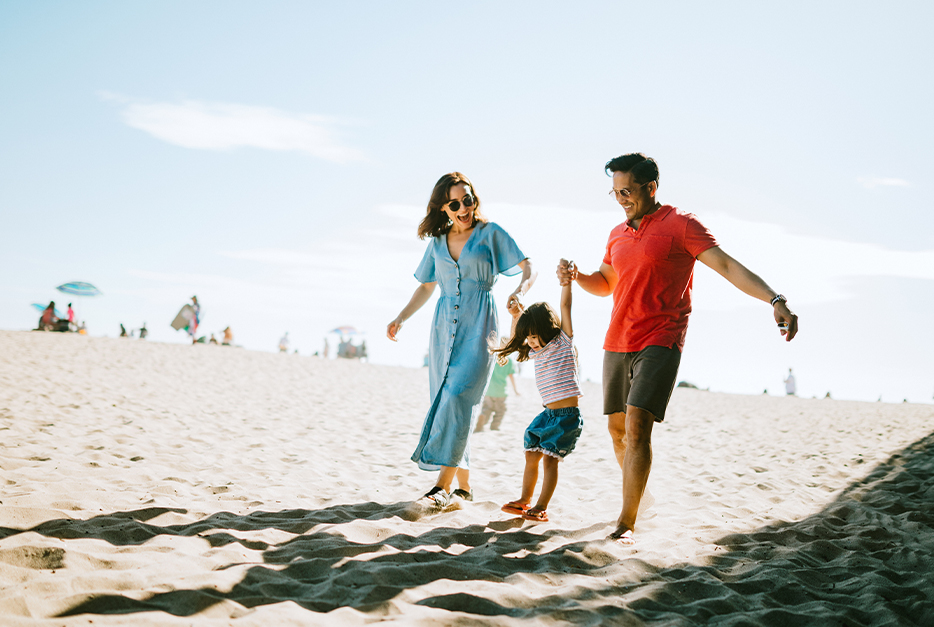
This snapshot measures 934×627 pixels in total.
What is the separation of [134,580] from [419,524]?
5.34ft

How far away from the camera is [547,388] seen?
4.00 m

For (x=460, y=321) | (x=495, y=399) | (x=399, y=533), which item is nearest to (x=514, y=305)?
(x=460, y=321)

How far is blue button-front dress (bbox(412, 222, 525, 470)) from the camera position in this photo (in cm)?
422

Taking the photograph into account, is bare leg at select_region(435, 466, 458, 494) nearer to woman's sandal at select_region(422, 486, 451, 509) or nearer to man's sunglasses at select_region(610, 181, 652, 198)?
woman's sandal at select_region(422, 486, 451, 509)

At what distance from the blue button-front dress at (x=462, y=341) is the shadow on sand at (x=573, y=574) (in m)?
0.50

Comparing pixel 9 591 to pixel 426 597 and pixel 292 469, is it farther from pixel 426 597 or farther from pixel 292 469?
pixel 292 469

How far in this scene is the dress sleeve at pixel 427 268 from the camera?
4.62 m

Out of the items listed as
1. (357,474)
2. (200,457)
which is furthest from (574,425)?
(200,457)

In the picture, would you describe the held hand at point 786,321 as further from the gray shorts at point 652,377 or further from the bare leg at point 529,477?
the bare leg at point 529,477

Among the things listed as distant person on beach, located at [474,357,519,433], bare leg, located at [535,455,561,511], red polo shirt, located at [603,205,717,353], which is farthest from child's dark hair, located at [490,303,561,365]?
distant person on beach, located at [474,357,519,433]

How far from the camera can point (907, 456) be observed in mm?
7562

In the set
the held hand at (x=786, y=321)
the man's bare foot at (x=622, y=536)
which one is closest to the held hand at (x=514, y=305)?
the man's bare foot at (x=622, y=536)

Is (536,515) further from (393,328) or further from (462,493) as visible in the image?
(393,328)

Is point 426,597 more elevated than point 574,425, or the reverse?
point 574,425
